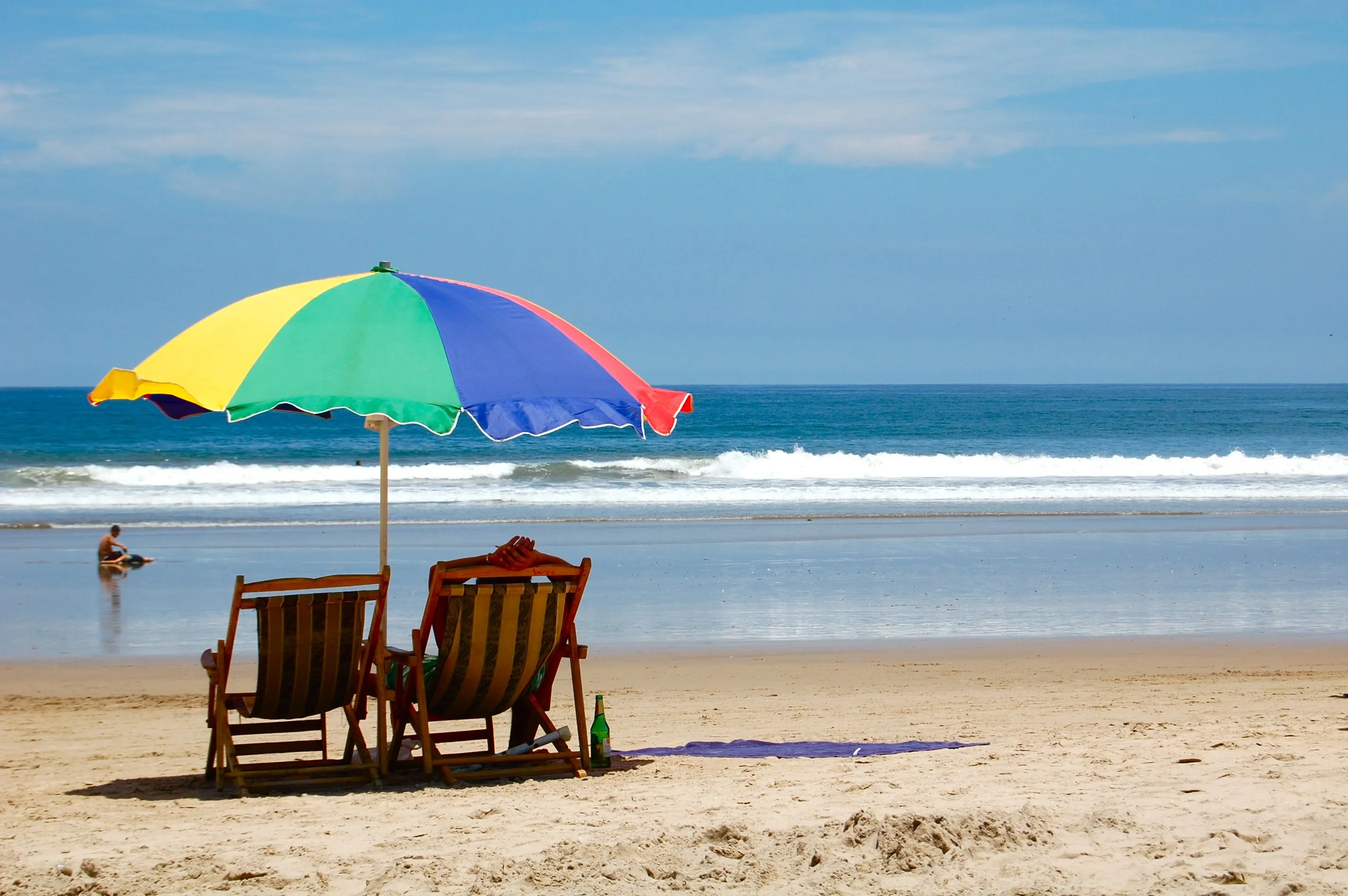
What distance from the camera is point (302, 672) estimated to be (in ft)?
16.9

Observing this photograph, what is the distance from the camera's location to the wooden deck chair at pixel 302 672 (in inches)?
198

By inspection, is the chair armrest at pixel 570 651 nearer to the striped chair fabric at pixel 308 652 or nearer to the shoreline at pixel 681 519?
the striped chair fabric at pixel 308 652

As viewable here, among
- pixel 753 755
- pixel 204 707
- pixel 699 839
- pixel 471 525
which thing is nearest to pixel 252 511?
pixel 471 525

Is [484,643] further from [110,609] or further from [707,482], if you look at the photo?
[707,482]

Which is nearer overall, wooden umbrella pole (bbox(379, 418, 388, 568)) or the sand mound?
the sand mound

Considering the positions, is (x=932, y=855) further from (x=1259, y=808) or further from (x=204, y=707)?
(x=204, y=707)

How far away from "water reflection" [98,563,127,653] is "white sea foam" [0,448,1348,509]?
9.37 meters

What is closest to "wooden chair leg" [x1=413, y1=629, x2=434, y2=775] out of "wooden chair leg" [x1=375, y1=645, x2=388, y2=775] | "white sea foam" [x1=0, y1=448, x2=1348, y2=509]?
"wooden chair leg" [x1=375, y1=645, x2=388, y2=775]

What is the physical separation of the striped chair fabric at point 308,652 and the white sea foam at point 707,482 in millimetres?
17471

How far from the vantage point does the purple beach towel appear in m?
5.82

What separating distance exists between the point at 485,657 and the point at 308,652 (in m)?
0.74

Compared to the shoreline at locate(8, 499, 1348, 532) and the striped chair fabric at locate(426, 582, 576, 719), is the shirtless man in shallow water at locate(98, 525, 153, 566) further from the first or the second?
the striped chair fabric at locate(426, 582, 576, 719)

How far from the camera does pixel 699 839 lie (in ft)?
13.4

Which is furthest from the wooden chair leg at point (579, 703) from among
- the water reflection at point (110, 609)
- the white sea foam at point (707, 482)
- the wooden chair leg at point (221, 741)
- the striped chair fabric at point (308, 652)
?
the white sea foam at point (707, 482)
